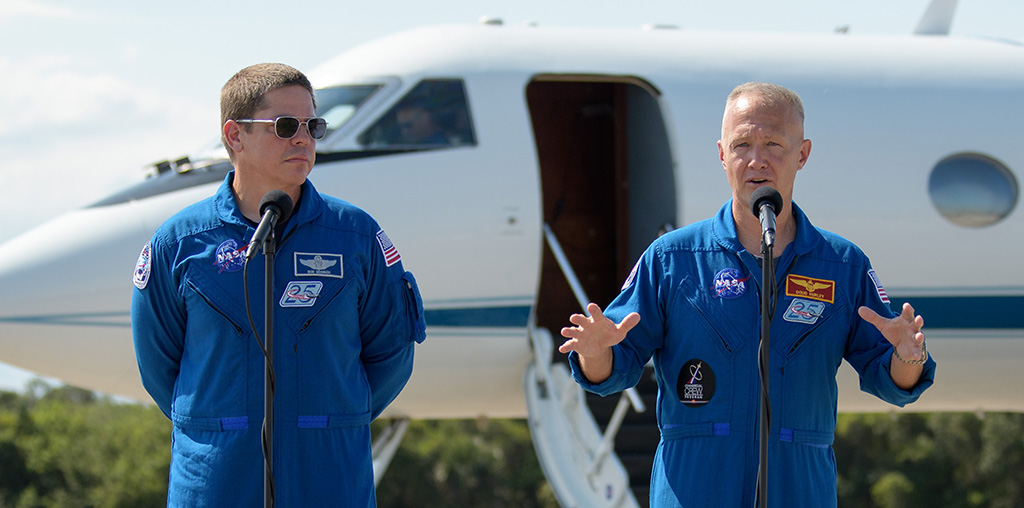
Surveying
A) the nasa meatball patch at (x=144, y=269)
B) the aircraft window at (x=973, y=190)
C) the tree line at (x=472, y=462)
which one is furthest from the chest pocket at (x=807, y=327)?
the tree line at (x=472, y=462)

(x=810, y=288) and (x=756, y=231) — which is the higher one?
(x=756, y=231)

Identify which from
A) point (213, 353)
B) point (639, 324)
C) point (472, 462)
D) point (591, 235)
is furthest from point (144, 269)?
point (472, 462)

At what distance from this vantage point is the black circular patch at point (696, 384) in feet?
10.6

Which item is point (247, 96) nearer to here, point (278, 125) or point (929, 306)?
point (278, 125)

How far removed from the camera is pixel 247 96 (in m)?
3.27

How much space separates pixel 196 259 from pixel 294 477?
0.63 m

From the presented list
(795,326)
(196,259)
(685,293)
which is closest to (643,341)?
(685,293)

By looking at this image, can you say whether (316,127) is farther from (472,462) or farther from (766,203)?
(472,462)

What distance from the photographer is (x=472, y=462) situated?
46.6 m

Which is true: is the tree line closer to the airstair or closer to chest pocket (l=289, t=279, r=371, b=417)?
the airstair

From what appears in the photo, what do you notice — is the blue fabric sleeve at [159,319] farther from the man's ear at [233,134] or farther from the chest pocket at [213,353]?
the man's ear at [233,134]

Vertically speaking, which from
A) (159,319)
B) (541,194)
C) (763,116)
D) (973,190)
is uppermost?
(763,116)

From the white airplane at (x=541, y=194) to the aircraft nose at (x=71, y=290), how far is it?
0.01 m

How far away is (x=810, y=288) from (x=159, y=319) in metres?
1.76
